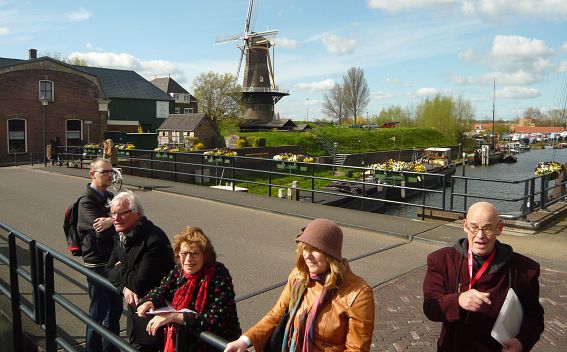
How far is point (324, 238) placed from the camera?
2449 mm

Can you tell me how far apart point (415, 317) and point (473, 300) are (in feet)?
8.96

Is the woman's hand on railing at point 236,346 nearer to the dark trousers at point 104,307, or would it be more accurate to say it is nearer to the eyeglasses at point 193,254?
the eyeglasses at point 193,254

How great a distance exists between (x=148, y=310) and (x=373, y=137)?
6523 cm

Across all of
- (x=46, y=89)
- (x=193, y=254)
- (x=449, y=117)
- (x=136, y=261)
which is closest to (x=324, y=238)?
(x=193, y=254)

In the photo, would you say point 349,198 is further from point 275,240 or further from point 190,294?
point 190,294

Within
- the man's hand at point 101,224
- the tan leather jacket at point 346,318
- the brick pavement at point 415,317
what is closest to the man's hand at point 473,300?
the tan leather jacket at point 346,318

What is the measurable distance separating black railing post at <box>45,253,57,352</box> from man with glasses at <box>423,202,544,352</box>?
278 cm

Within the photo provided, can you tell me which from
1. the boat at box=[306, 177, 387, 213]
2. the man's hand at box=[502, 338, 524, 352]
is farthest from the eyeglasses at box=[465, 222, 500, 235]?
the boat at box=[306, 177, 387, 213]

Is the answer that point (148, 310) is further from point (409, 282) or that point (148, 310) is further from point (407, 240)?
point (407, 240)

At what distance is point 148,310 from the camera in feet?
9.65

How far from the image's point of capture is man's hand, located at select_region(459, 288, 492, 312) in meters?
2.42

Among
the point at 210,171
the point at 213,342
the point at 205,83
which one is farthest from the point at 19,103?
the point at 213,342

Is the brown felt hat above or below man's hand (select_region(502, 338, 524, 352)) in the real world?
above

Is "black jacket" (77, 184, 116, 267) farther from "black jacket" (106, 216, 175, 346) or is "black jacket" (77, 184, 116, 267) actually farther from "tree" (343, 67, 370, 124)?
"tree" (343, 67, 370, 124)
